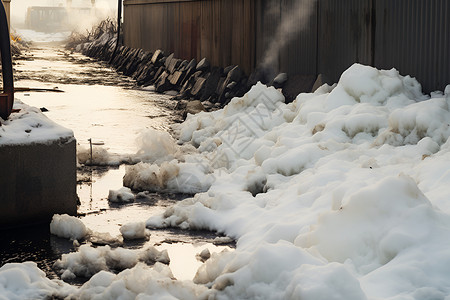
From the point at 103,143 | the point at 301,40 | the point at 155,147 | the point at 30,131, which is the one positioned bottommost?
the point at 103,143

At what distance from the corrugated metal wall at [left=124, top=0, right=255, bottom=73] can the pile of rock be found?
0.25 metres

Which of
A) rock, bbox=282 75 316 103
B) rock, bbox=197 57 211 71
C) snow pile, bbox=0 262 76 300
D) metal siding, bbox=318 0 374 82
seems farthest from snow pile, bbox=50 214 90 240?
rock, bbox=197 57 211 71

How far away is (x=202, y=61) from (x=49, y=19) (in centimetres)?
7360

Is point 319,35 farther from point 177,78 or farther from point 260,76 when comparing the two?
point 177,78

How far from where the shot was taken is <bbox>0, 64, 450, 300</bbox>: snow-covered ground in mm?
4543

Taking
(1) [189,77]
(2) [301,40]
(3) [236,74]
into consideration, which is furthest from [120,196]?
(1) [189,77]

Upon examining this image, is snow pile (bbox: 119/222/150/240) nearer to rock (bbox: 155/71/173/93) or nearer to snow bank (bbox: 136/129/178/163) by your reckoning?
snow bank (bbox: 136/129/178/163)

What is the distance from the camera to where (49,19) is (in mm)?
88875

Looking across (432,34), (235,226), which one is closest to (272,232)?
(235,226)

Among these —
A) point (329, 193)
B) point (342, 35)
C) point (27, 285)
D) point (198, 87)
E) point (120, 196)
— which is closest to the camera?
point (27, 285)

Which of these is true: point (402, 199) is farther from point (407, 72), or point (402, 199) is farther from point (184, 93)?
point (184, 93)

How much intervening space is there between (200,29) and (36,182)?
13642 mm

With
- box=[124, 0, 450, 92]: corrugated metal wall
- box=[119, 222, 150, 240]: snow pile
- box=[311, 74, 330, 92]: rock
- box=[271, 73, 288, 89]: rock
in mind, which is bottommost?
box=[119, 222, 150, 240]: snow pile

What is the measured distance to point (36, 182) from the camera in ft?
22.1
